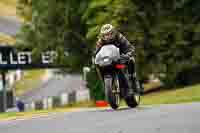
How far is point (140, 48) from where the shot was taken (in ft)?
109

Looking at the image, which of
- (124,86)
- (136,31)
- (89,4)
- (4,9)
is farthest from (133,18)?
(4,9)

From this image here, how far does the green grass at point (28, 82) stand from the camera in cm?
8016

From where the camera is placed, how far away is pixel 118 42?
12742 millimetres

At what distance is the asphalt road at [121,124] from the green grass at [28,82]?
6602cm

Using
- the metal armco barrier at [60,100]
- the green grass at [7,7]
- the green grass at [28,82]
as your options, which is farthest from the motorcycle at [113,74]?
the green grass at [7,7]

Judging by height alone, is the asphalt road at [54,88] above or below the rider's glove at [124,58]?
below

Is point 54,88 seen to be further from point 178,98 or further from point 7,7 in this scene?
point 178,98

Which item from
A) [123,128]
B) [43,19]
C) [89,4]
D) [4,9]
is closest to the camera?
[123,128]

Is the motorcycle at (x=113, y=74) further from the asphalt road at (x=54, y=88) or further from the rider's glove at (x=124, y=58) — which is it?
the asphalt road at (x=54, y=88)

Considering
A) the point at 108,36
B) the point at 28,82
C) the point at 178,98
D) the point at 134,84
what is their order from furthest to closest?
the point at 28,82
the point at 178,98
the point at 134,84
the point at 108,36

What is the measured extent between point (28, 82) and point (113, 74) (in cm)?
7389

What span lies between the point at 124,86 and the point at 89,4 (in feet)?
74.0

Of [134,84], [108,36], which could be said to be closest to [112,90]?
[134,84]

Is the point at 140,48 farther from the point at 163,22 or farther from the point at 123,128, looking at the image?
the point at 123,128
